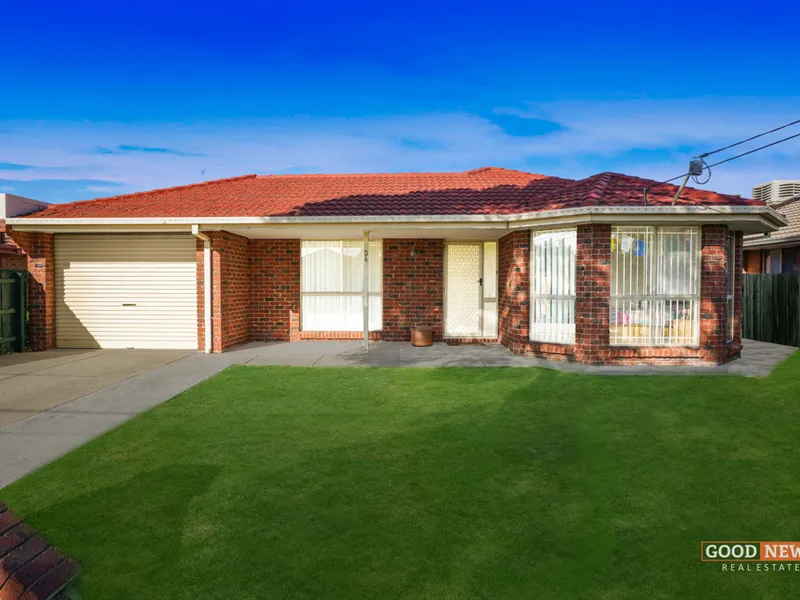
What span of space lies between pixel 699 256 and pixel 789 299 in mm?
5197

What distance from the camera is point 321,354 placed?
1027 centimetres

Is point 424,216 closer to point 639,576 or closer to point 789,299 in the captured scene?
point 639,576

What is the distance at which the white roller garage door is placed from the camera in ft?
36.6

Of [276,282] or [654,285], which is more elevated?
[276,282]

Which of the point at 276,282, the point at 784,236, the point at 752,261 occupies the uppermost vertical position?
the point at 784,236

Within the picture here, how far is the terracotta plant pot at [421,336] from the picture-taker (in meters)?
11.5

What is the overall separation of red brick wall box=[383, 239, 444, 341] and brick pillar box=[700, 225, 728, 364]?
527 cm

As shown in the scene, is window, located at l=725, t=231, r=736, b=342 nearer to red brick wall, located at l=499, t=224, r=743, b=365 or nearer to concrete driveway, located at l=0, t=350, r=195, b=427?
red brick wall, located at l=499, t=224, r=743, b=365

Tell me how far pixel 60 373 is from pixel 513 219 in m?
8.12

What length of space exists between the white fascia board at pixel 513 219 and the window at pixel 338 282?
2.28 meters

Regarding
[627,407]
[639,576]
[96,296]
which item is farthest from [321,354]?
[639,576]

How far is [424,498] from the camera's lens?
12.1ft

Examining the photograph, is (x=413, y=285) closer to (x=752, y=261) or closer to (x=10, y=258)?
(x=10, y=258)
